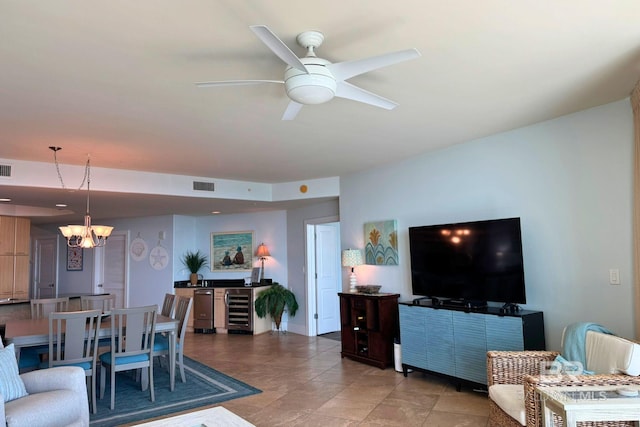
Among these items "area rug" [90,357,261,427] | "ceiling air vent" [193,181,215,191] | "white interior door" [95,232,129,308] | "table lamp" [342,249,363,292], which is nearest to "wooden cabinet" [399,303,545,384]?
"table lamp" [342,249,363,292]

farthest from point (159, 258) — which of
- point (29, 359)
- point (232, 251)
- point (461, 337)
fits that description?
point (461, 337)

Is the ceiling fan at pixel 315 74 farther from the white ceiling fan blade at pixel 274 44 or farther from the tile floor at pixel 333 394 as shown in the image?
the tile floor at pixel 333 394

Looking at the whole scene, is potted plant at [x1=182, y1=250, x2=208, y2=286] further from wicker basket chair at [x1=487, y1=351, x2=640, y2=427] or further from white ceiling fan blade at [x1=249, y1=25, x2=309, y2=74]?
white ceiling fan blade at [x1=249, y1=25, x2=309, y2=74]

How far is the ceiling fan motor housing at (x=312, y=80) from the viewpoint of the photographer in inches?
90.2

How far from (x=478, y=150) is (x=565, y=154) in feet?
2.95

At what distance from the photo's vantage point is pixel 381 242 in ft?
18.2

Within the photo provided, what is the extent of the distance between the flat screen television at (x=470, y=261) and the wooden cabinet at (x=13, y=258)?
Result: 22.7ft

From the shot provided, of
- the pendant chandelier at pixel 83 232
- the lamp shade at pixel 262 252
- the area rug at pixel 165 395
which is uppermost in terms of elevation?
the pendant chandelier at pixel 83 232

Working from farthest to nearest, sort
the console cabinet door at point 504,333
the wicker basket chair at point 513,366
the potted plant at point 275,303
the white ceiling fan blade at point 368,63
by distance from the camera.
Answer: the potted plant at point 275,303
the console cabinet door at point 504,333
the wicker basket chair at point 513,366
the white ceiling fan blade at point 368,63

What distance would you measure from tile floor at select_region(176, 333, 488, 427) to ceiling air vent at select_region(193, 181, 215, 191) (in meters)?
2.36

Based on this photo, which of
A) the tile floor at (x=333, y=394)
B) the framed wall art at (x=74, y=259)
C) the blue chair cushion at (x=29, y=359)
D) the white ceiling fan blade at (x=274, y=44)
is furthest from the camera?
the framed wall art at (x=74, y=259)

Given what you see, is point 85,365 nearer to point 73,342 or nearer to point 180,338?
point 73,342

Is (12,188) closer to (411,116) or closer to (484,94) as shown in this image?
(411,116)

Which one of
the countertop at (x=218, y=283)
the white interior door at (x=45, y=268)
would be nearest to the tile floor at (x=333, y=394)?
the countertop at (x=218, y=283)
